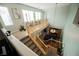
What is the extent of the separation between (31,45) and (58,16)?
0.48 m

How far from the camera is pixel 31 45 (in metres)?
1.36

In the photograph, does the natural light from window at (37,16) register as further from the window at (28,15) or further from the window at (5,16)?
the window at (5,16)

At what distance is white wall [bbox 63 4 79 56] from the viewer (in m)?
1.32

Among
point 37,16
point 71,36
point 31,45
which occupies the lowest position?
point 31,45

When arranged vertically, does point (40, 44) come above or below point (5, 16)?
below

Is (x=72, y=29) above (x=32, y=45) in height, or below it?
Answer: above

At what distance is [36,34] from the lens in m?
1.37

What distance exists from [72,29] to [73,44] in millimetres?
187

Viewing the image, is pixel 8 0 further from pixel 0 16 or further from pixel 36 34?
pixel 36 34

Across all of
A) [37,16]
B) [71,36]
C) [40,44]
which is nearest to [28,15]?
[37,16]

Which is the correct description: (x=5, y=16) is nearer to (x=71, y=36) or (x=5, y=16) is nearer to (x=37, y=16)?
(x=37, y=16)

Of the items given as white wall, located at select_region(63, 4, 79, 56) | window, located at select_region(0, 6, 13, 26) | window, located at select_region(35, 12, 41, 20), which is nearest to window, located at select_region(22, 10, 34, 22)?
window, located at select_region(35, 12, 41, 20)

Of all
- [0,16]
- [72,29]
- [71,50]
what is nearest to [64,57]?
[71,50]

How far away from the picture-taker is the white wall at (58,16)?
1.33 m
